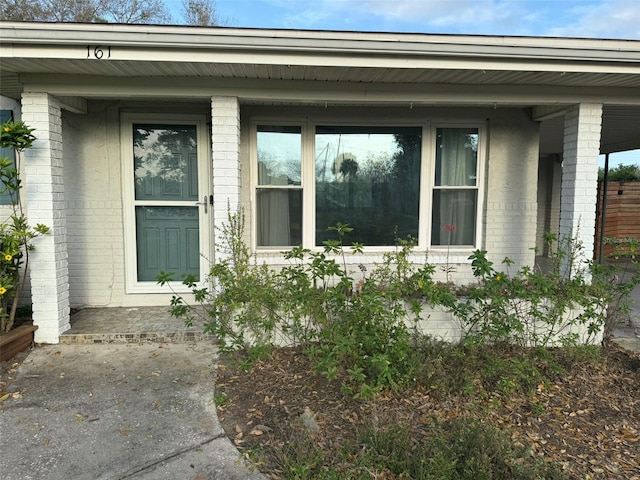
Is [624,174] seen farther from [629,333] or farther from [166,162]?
[166,162]

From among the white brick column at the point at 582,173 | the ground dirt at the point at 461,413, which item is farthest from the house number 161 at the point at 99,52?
the white brick column at the point at 582,173

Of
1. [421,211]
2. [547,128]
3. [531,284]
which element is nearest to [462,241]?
[421,211]

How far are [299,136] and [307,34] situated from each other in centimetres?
177

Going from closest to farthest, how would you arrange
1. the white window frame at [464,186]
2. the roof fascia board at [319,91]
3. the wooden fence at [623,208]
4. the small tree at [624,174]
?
the roof fascia board at [319,91], the white window frame at [464,186], the wooden fence at [623,208], the small tree at [624,174]

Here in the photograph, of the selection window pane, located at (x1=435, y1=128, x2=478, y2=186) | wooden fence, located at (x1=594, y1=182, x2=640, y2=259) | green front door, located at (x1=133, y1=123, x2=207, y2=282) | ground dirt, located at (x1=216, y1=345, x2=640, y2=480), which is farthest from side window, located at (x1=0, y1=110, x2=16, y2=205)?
wooden fence, located at (x1=594, y1=182, x2=640, y2=259)

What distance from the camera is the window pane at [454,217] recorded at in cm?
535

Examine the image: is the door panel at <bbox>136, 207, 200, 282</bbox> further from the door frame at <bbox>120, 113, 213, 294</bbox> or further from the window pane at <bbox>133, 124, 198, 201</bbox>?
the window pane at <bbox>133, 124, 198, 201</bbox>

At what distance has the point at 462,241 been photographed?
17.7ft

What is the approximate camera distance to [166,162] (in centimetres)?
518

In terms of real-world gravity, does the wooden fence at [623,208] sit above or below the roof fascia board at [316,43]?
below

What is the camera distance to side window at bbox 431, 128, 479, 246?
5301mm

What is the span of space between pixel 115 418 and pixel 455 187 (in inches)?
168

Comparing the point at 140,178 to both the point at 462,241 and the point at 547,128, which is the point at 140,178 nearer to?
the point at 462,241

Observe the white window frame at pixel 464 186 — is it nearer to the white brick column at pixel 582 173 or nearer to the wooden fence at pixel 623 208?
the white brick column at pixel 582 173
